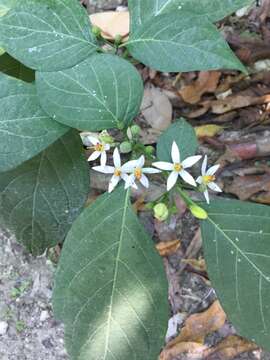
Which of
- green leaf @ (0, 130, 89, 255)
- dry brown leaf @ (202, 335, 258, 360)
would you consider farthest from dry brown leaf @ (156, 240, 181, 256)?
green leaf @ (0, 130, 89, 255)

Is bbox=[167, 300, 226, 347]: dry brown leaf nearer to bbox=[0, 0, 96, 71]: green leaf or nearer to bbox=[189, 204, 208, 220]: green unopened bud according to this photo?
bbox=[189, 204, 208, 220]: green unopened bud

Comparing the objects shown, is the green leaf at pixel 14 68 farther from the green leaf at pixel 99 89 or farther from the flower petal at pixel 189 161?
the flower petal at pixel 189 161

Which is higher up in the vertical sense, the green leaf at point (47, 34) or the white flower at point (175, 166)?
the green leaf at point (47, 34)

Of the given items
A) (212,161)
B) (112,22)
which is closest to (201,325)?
(212,161)

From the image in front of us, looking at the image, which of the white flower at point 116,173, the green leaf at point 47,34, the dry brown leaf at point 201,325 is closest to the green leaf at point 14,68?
the green leaf at point 47,34

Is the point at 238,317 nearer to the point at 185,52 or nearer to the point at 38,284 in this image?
the point at 185,52

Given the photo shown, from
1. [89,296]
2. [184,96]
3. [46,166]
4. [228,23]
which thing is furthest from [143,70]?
[89,296]
